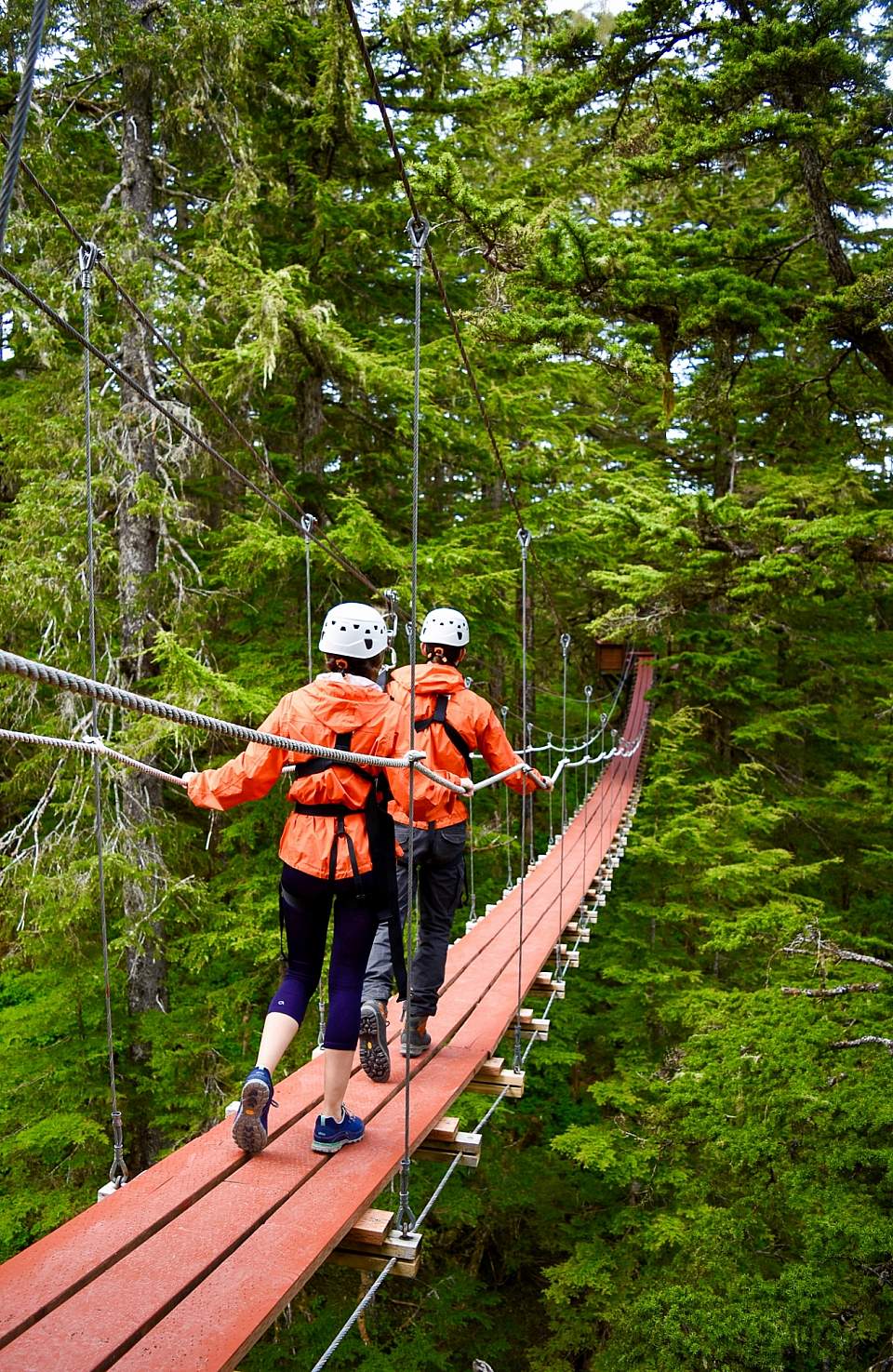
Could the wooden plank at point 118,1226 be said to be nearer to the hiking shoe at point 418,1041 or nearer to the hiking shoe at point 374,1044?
the hiking shoe at point 374,1044

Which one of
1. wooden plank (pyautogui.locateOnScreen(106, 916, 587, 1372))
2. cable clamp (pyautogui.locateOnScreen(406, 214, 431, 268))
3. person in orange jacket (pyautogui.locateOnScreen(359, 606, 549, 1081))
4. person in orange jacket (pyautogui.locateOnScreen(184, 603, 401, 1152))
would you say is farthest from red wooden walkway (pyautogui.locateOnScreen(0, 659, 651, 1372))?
cable clamp (pyautogui.locateOnScreen(406, 214, 431, 268))

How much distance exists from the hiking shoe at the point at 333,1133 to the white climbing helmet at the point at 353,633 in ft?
3.42

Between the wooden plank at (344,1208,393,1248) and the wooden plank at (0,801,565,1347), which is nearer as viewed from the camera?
the wooden plank at (0,801,565,1347)

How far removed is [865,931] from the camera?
7.56 m

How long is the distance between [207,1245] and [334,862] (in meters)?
0.74

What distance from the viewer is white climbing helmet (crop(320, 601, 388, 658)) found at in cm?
217

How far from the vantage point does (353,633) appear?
2.18 metres

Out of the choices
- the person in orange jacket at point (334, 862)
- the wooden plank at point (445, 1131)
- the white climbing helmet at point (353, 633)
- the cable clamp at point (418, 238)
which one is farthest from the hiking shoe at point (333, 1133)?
the cable clamp at point (418, 238)

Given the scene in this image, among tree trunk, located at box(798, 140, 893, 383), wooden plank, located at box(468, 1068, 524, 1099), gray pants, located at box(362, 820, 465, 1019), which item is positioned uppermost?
tree trunk, located at box(798, 140, 893, 383)

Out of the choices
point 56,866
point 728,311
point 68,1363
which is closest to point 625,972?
point 56,866

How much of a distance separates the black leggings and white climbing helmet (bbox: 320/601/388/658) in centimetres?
50

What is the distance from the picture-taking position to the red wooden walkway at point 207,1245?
1469mm

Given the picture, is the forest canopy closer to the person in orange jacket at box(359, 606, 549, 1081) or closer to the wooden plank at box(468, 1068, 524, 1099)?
the person in orange jacket at box(359, 606, 549, 1081)

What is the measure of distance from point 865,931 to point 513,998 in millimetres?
5237
